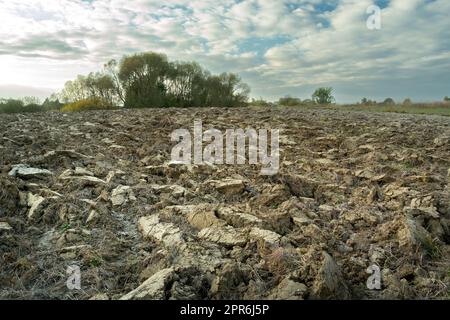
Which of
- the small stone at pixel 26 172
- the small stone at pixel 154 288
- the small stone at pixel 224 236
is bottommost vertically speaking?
the small stone at pixel 154 288

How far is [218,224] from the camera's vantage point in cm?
374

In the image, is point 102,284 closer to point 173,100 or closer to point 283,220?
point 283,220

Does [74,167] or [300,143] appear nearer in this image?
[74,167]

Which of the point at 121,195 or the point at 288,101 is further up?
the point at 288,101

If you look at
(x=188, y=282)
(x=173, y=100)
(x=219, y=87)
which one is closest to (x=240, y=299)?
(x=188, y=282)

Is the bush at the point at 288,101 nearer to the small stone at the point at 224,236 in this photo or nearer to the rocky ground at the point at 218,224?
the rocky ground at the point at 218,224

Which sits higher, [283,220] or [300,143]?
[300,143]

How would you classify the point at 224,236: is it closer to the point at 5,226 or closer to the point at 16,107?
the point at 5,226

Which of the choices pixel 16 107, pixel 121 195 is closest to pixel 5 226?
pixel 121 195

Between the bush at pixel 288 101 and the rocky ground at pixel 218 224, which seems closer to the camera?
the rocky ground at pixel 218 224

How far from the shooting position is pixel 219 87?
27.3 metres

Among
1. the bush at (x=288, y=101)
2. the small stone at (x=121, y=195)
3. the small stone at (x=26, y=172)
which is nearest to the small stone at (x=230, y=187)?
the small stone at (x=121, y=195)

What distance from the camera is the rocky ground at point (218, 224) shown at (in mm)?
2814
